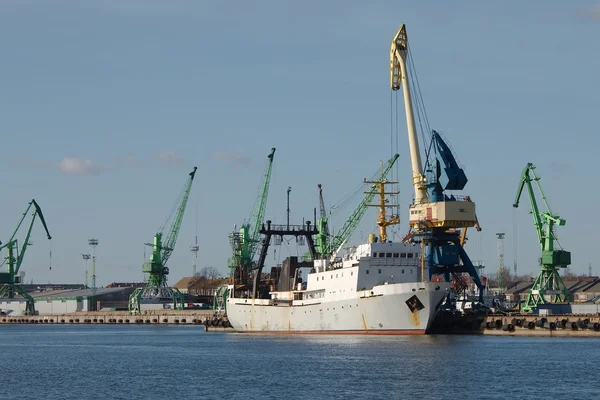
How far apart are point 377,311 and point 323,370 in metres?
22.1

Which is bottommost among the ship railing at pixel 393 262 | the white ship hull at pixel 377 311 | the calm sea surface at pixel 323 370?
the calm sea surface at pixel 323 370

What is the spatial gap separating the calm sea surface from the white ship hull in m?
1.35

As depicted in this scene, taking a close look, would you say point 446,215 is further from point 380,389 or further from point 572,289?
point 572,289

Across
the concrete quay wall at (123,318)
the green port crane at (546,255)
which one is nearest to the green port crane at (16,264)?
the concrete quay wall at (123,318)

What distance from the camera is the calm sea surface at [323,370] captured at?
167ft

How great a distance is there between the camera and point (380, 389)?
50656 mm

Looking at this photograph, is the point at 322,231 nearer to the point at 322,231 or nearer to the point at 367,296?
the point at 322,231

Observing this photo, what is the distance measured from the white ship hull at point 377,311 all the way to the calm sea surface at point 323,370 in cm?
135

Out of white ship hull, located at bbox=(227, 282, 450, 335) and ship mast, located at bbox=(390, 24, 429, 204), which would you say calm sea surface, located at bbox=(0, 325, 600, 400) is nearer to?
white ship hull, located at bbox=(227, 282, 450, 335)

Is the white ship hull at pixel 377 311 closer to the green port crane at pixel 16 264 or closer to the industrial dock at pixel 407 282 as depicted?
the industrial dock at pixel 407 282

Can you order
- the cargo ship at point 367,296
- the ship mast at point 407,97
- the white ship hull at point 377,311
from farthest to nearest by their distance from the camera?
1. the ship mast at point 407,97
2. the cargo ship at point 367,296
3. the white ship hull at point 377,311

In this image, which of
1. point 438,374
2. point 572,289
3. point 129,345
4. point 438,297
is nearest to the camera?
point 438,374

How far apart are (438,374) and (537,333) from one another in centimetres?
3011

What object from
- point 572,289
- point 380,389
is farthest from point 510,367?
point 572,289
